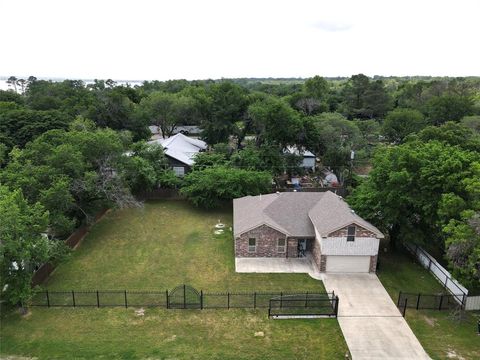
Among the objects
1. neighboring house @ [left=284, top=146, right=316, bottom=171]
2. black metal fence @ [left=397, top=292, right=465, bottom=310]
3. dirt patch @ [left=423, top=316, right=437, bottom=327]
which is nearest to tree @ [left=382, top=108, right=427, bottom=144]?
neighboring house @ [left=284, top=146, right=316, bottom=171]

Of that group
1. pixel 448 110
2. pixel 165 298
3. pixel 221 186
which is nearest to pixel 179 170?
pixel 221 186

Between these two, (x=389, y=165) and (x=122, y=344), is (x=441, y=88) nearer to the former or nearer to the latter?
(x=389, y=165)

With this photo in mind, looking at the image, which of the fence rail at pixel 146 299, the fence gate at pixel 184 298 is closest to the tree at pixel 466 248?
the fence rail at pixel 146 299

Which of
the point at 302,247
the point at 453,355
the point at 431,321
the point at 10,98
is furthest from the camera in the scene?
the point at 10,98

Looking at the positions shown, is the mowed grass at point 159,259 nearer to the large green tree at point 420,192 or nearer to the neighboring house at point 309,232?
the neighboring house at point 309,232

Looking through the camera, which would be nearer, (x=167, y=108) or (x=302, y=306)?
(x=302, y=306)

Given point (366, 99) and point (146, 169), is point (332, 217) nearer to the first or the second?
point (146, 169)

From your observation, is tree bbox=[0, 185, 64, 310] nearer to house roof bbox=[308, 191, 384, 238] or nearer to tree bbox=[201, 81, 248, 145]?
house roof bbox=[308, 191, 384, 238]
